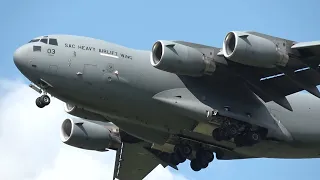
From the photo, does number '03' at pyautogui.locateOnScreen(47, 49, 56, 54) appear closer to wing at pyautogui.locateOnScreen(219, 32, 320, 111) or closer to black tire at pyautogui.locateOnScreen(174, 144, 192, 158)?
wing at pyautogui.locateOnScreen(219, 32, 320, 111)

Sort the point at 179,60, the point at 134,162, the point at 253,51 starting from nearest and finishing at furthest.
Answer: the point at 253,51
the point at 179,60
the point at 134,162

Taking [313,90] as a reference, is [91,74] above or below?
below

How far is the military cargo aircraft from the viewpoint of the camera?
22.5m

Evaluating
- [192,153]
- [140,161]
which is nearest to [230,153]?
[192,153]

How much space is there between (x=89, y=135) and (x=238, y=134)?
531cm

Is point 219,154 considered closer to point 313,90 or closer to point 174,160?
point 174,160

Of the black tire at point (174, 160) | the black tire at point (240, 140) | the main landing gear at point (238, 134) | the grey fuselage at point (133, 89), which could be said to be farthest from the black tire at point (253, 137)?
the black tire at point (174, 160)

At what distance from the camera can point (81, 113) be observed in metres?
25.3

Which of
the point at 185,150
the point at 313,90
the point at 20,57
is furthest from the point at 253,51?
the point at 20,57

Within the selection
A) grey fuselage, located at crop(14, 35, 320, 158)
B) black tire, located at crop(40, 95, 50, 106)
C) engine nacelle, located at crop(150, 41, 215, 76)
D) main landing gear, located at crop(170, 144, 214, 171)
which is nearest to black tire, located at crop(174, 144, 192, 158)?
main landing gear, located at crop(170, 144, 214, 171)

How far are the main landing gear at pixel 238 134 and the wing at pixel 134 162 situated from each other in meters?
4.07

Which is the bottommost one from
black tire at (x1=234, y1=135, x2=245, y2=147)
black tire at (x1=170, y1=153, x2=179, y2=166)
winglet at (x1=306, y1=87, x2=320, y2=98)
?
black tire at (x1=170, y1=153, x2=179, y2=166)

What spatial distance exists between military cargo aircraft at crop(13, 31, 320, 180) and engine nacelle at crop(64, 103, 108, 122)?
32mm

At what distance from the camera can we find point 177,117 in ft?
77.7
